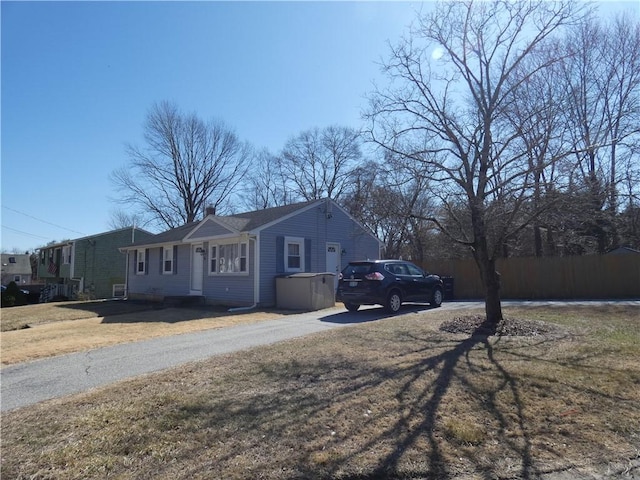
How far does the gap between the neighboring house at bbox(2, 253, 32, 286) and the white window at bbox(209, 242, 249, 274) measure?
61.5 meters

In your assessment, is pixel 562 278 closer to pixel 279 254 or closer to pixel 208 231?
pixel 279 254

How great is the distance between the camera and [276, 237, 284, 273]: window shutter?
17.3 metres

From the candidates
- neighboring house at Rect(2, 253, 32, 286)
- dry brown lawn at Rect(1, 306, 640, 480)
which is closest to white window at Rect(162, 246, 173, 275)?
dry brown lawn at Rect(1, 306, 640, 480)

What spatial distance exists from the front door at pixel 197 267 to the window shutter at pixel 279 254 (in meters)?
4.17

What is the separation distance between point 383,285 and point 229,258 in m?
7.80

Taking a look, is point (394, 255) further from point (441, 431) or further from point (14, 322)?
point (441, 431)

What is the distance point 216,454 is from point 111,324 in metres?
11.1

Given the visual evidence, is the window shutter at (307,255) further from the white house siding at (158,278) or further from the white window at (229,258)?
the white house siding at (158,278)

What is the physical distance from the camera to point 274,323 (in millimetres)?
11859

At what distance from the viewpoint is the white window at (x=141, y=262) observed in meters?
24.7

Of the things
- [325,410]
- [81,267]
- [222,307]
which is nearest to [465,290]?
[222,307]

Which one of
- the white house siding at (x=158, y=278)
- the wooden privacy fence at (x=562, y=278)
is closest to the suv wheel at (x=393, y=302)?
the wooden privacy fence at (x=562, y=278)

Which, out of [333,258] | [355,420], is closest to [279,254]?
[333,258]

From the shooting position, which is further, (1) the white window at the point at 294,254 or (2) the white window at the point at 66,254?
(2) the white window at the point at 66,254
